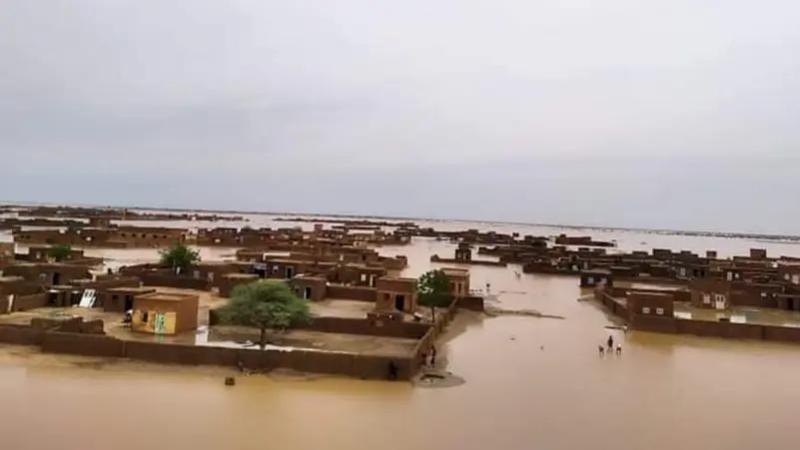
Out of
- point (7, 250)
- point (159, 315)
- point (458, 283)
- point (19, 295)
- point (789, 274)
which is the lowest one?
point (19, 295)

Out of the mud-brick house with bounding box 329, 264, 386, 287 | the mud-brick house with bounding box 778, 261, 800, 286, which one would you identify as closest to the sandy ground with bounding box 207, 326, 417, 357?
the mud-brick house with bounding box 329, 264, 386, 287

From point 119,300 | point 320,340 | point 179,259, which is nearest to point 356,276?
point 179,259

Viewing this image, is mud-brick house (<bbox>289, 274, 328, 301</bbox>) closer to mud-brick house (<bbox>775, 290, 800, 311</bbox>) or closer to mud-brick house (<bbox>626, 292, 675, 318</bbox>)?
mud-brick house (<bbox>626, 292, 675, 318</bbox>)

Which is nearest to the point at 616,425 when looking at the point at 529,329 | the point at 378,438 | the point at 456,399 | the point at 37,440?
the point at 456,399

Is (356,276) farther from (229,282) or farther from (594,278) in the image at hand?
(594,278)

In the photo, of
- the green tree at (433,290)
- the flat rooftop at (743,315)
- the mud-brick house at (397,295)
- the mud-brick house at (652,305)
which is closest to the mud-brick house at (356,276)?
the green tree at (433,290)

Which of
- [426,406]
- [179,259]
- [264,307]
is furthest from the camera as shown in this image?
[179,259]
